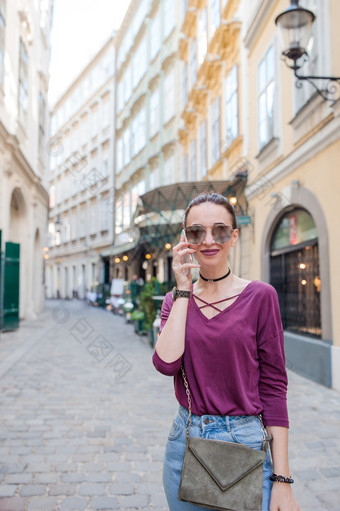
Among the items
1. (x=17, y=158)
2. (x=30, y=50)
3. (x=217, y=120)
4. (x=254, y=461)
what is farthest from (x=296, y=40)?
(x=30, y=50)

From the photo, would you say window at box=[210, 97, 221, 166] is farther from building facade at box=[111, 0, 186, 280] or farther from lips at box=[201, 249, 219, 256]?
lips at box=[201, 249, 219, 256]

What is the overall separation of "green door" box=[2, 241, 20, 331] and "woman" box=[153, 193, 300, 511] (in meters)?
12.8

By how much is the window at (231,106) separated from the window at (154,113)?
35.3ft

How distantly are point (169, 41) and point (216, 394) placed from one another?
22624mm

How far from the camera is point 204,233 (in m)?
1.69

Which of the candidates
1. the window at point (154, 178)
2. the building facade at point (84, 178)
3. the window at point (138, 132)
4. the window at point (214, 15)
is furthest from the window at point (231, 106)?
the building facade at point (84, 178)

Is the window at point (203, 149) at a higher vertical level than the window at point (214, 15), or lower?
lower

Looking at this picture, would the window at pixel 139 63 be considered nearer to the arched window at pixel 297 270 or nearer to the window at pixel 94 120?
the window at pixel 94 120

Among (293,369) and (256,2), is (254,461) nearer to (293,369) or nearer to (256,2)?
(293,369)

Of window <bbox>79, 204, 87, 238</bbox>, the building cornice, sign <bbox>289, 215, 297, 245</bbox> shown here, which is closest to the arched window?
sign <bbox>289, 215, 297, 245</bbox>

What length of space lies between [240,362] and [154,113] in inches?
A: 937

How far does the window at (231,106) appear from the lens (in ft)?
39.8

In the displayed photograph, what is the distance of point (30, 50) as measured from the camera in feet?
60.6

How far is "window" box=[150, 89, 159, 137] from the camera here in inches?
927
